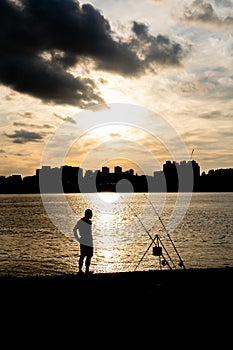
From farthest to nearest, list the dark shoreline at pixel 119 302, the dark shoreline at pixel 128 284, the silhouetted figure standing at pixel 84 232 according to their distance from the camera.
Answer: the silhouetted figure standing at pixel 84 232 < the dark shoreline at pixel 128 284 < the dark shoreline at pixel 119 302

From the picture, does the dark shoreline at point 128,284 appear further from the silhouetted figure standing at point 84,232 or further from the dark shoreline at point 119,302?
the silhouetted figure standing at point 84,232

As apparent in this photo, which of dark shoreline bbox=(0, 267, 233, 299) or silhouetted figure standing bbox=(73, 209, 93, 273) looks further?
silhouetted figure standing bbox=(73, 209, 93, 273)

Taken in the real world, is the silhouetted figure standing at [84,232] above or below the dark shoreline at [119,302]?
above

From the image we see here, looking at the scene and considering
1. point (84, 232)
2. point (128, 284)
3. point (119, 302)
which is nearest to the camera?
point (119, 302)

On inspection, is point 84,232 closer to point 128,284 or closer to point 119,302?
point 128,284

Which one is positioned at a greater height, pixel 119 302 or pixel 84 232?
pixel 84 232

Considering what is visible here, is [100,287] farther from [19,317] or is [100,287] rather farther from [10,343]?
[10,343]

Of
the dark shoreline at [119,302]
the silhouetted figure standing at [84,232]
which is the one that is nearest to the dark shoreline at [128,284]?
the dark shoreline at [119,302]

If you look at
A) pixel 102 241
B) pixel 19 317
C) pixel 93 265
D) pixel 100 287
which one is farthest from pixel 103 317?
pixel 102 241

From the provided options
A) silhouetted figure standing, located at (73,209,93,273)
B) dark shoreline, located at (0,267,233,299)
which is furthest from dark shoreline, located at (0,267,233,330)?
silhouetted figure standing, located at (73,209,93,273)

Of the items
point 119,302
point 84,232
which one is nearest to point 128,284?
point 119,302

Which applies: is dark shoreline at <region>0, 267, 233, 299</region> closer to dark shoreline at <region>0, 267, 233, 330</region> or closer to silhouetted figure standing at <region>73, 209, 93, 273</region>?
dark shoreline at <region>0, 267, 233, 330</region>

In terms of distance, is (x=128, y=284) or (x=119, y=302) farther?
(x=128, y=284)

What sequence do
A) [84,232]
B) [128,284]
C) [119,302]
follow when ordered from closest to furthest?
[119,302] → [128,284] → [84,232]
